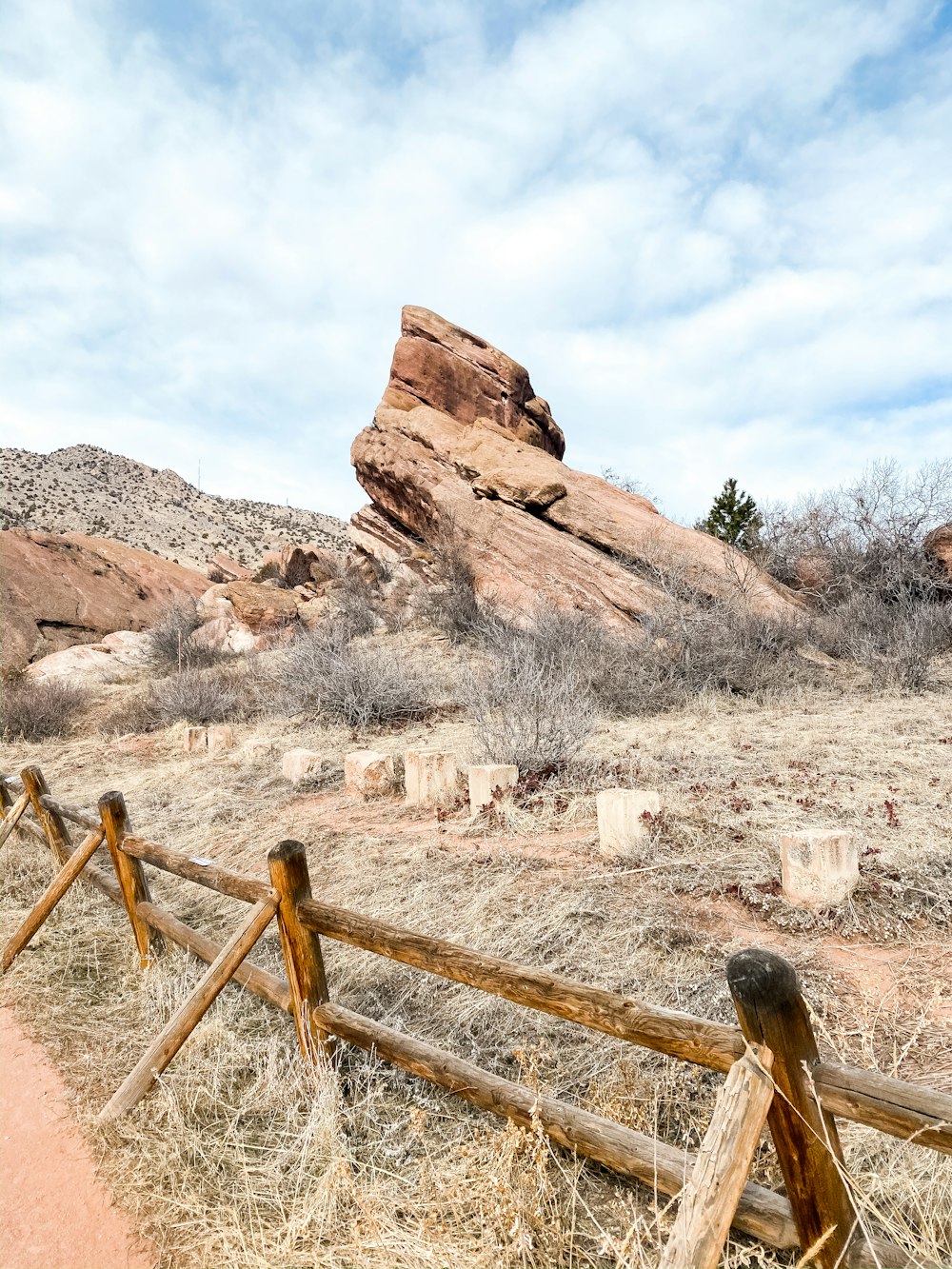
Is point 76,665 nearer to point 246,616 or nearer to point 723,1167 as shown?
point 246,616

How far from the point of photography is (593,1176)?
259cm

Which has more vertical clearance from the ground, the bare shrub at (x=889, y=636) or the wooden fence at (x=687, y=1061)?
the bare shrub at (x=889, y=636)

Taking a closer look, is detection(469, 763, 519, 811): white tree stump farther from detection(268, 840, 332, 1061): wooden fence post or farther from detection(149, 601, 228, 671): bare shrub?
detection(149, 601, 228, 671): bare shrub

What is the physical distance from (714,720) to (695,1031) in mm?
8435

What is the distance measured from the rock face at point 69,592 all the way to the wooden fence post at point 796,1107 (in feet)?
63.4

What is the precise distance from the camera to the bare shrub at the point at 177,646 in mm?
17828

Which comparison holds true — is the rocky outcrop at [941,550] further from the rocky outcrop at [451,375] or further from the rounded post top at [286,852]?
the rounded post top at [286,852]

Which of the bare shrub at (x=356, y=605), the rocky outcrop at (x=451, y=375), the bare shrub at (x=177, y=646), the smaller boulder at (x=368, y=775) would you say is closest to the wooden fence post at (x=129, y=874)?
the smaller boulder at (x=368, y=775)

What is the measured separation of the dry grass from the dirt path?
8 centimetres

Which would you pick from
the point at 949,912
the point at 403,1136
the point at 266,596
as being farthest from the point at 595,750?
the point at 266,596

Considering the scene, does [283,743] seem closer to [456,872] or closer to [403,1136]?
[456,872]

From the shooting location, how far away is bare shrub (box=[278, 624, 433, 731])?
35.9ft

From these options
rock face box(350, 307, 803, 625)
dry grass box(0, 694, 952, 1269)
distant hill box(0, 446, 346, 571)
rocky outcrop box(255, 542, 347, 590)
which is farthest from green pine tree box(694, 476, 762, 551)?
distant hill box(0, 446, 346, 571)

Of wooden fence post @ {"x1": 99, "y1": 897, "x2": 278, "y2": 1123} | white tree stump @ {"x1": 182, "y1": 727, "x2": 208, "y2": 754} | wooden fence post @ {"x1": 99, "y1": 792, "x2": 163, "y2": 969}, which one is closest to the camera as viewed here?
wooden fence post @ {"x1": 99, "y1": 897, "x2": 278, "y2": 1123}
